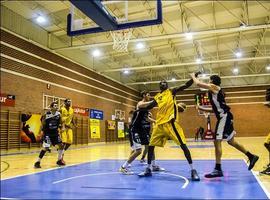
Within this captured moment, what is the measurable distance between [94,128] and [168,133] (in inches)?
677

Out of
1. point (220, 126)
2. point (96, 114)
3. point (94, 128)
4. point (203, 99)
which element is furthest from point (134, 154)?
point (203, 99)

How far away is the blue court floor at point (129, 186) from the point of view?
434 cm

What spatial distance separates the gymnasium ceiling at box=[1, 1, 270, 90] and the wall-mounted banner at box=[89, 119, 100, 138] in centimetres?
429

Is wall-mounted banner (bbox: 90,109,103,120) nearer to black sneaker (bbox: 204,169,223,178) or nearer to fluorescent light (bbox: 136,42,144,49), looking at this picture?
fluorescent light (bbox: 136,42,144,49)

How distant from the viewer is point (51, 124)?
841cm

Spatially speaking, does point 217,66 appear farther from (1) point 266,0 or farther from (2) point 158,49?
(1) point 266,0

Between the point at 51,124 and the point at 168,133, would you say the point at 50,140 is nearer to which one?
the point at 51,124

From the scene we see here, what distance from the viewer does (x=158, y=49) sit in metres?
22.6

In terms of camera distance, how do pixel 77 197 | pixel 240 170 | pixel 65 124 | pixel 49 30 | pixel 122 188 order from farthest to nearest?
pixel 49 30
pixel 65 124
pixel 240 170
pixel 122 188
pixel 77 197

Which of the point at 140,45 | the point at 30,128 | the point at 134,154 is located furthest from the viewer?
the point at 140,45

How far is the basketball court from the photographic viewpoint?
5.44 metres

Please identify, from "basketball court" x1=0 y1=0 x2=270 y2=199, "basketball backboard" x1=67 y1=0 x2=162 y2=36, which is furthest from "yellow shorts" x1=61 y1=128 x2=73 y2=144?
"basketball backboard" x1=67 y1=0 x2=162 y2=36

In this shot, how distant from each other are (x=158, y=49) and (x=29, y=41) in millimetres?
10249

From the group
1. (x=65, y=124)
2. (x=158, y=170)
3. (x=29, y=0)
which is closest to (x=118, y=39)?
(x=29, y=0)
